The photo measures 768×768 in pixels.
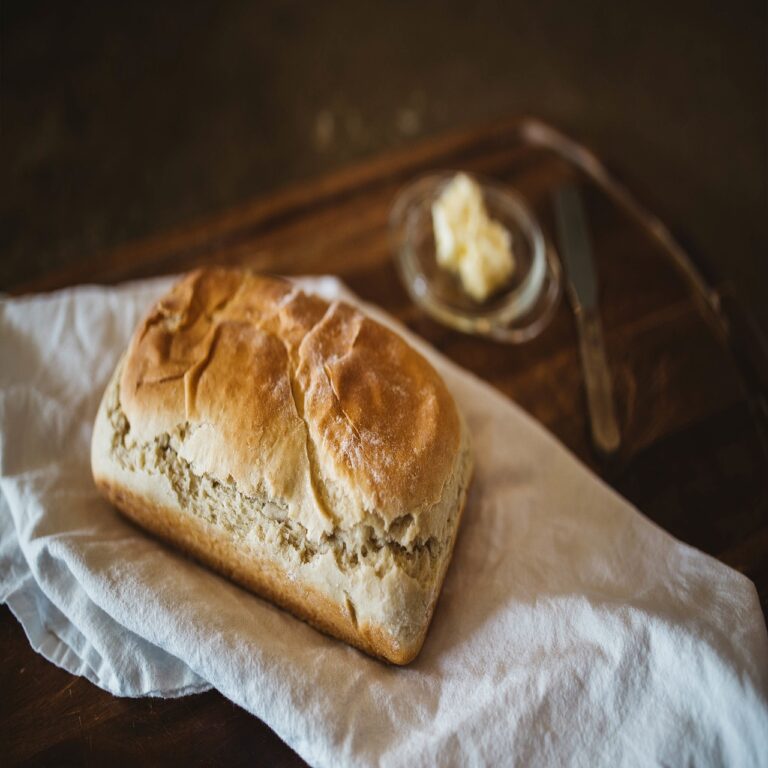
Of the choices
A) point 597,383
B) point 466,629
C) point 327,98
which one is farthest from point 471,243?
point 327,98

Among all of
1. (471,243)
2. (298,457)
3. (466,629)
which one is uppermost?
(471,243)

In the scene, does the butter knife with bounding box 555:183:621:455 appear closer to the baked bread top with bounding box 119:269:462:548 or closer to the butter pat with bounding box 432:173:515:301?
the butter pat with bounding box 432:173:515:301

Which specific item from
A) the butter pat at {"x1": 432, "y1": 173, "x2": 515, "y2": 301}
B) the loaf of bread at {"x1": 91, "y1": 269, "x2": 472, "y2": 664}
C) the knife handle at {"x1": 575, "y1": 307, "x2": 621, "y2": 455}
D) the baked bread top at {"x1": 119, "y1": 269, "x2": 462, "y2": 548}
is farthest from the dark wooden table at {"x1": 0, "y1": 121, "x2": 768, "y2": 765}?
the baked bread top at {"x1": 119, "y1": 269, "x2": 462, "y2": 548}

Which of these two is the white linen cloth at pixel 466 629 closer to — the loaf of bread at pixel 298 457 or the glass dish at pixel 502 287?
the loaf of bread at pixel 298 457

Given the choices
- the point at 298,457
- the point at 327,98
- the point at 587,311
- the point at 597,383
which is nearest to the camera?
the point at 298,457

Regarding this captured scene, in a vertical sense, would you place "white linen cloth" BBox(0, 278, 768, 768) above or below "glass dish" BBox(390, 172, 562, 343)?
below

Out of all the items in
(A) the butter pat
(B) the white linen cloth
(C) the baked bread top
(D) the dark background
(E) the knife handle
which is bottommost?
(B) the white linen cloth

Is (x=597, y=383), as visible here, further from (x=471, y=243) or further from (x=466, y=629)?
(x=466, y=629)
